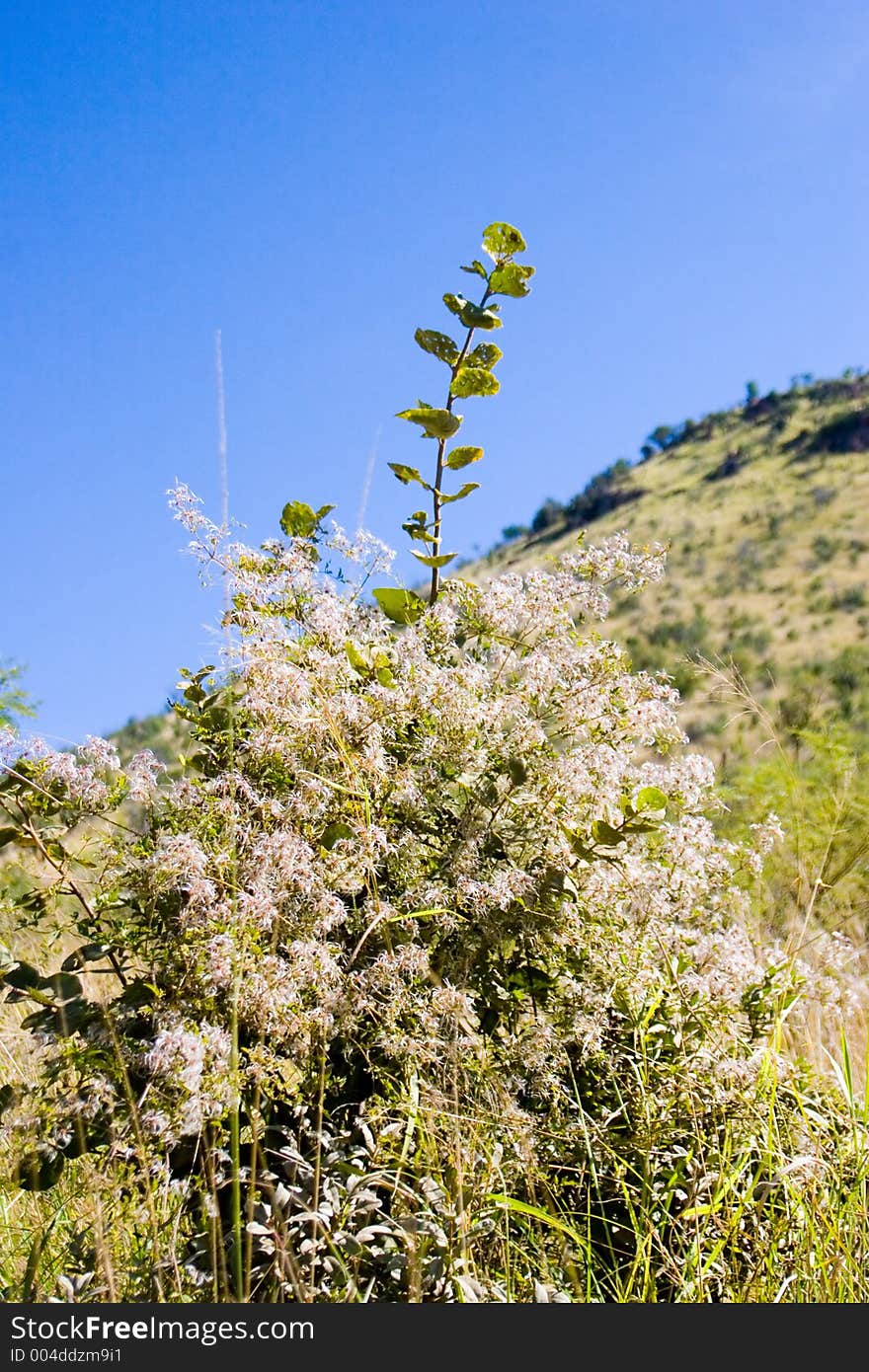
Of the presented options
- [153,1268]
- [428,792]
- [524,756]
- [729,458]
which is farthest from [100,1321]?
[729,458]

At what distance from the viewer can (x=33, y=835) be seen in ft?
6.31

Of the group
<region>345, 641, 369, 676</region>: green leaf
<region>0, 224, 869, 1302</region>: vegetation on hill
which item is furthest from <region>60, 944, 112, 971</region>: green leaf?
<region>345, 641, 369, 676</region>: green leaf

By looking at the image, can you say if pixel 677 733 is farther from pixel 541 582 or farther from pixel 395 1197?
pixel 395 1197

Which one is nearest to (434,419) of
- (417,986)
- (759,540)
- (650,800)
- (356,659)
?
(356,659)

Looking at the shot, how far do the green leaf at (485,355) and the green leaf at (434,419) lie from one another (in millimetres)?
162

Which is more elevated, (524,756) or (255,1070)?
(524,756)

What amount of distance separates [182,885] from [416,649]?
0.69 metres

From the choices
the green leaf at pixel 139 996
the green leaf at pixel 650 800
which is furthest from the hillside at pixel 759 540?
the green leaf at pixel 139 996

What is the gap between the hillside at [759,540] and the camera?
74.1ft

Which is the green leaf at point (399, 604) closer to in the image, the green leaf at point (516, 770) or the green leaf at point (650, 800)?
the green leaf at point (516, 770)

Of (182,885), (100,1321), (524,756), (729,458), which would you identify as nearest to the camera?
(100,1321)

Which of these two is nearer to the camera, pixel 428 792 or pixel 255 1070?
pixel 255 1070

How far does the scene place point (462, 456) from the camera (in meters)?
2.49

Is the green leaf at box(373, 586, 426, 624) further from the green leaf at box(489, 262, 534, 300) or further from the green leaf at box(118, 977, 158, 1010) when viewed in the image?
the green leaf at box(118, 977, 158, 1010)
